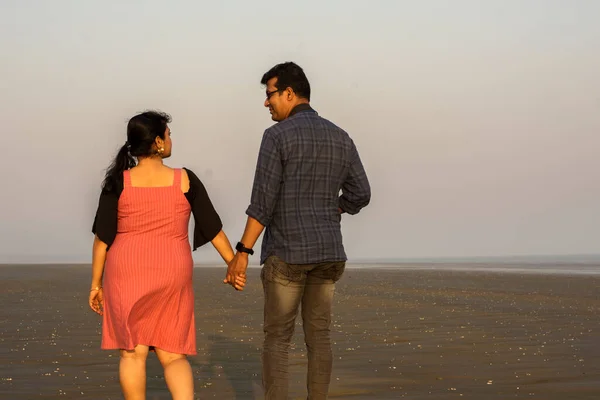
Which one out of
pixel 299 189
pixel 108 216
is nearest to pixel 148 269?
pixel 108 216

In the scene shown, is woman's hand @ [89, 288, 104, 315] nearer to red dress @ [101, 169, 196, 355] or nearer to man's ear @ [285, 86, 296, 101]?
red dress @ [101, 169, 196, 355]

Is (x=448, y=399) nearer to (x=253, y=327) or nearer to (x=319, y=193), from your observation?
(x=319, y=193)

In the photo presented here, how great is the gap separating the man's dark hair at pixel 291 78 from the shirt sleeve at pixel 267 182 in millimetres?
316

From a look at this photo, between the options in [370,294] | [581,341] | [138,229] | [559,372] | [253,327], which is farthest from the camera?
[370,294]

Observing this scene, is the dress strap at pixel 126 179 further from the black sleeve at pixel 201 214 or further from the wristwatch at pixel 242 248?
the wristwatch at pixel 242 248

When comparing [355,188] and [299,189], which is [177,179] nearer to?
[299,189]

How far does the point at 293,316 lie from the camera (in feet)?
17.1

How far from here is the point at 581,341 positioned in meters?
9.49

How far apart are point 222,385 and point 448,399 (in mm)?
1643

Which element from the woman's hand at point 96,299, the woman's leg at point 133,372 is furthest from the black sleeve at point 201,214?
the woman's leg at point 133,372

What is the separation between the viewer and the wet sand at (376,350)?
22.2ft

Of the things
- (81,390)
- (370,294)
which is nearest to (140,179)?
(81,390)

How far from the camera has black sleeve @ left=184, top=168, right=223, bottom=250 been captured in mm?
5105

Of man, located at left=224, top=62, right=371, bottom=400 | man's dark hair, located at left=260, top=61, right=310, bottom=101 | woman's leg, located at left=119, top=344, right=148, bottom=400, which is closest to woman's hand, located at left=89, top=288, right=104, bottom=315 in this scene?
woman's leg, located at left=119, top=344, right=148, bottom=400
